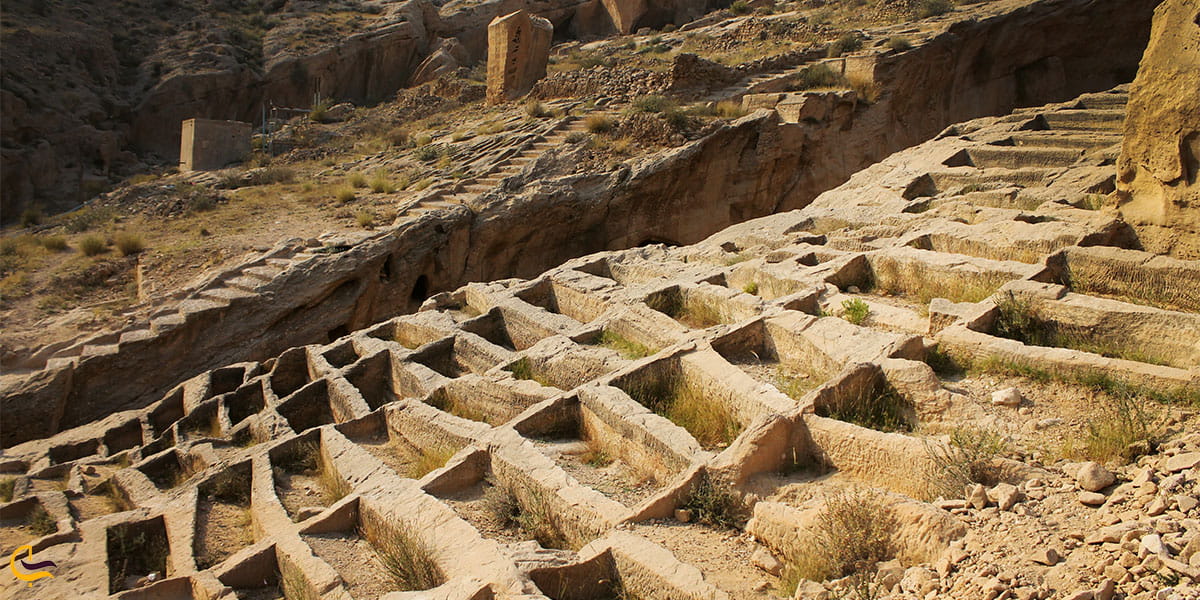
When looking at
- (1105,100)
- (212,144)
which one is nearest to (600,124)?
(1105,100)

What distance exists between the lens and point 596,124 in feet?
47.6

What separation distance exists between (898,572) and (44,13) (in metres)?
30.9

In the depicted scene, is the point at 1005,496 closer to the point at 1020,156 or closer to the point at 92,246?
the point at 1020,156

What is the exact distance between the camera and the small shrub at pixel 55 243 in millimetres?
13250

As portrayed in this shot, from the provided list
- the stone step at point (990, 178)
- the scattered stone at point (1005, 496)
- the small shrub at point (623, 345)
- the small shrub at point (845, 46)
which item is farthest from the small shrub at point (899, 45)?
the scattered stone at point (1005, 496)

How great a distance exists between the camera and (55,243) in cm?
1327

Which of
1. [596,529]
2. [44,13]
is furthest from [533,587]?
[44,13]

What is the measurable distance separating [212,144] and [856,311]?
58.6 feet

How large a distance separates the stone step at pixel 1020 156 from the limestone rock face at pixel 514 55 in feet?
39.5

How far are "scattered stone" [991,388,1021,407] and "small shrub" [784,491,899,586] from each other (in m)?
0.95

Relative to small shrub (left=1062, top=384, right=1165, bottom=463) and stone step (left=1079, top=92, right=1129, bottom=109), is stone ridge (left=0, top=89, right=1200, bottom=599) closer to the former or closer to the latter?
small shrub (left=1062, top=384, right=1165, bottom=463)

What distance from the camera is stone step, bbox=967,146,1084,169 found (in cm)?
738

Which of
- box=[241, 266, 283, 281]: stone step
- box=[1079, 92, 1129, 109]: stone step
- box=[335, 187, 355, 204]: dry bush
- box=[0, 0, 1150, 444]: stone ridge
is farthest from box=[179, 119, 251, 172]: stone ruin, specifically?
box=[1079, 92, 1129, 109]: stone step

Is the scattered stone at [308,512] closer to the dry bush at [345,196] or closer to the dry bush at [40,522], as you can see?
the dry bush at [40,522]
